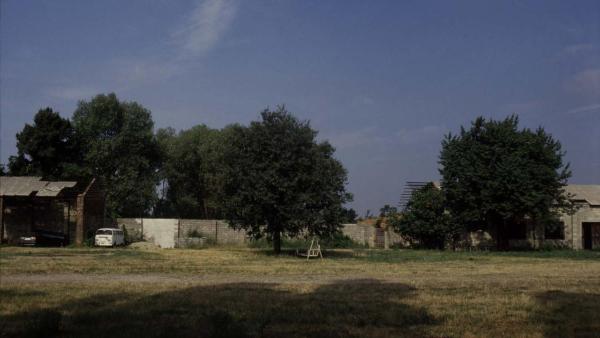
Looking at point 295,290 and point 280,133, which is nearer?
point 295,290

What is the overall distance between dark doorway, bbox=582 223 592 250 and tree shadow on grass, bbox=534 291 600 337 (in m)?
41.5

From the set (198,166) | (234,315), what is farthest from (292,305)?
(198,166)

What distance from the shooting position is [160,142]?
236 ft

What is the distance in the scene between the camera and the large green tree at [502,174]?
44.1m

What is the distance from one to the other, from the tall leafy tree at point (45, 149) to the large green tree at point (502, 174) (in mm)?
38807

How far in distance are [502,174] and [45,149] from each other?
44681mm

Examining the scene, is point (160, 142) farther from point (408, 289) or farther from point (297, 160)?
point (408, 289)

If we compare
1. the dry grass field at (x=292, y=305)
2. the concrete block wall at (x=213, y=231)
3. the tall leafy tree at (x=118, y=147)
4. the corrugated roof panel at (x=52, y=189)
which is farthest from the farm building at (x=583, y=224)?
the tall leafy tree at (x=118, y=147)

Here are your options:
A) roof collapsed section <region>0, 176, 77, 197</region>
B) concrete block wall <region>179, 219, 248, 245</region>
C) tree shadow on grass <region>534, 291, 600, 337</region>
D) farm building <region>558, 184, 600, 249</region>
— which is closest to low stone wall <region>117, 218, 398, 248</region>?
concrete block wall <region>179, 219, 248, 245</region>

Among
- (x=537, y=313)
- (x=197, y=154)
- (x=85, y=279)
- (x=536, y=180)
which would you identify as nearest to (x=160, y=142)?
(x=197, y=154)

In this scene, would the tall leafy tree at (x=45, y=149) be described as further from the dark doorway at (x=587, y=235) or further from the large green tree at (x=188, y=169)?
the dark doorway at (x=587, y=235)

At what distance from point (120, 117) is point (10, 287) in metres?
54.6

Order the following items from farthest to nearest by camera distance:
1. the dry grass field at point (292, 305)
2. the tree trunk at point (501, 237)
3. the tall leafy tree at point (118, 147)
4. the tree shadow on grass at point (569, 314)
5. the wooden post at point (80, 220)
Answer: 1. the tall leafy tree at point (118, 147)
2. the tree trunk at point (501, 237)
3. the wooden post at point (80, 220)
4. the tree shadow on grass at point (569, 314)
5. the dry grass field at point (292, 305)

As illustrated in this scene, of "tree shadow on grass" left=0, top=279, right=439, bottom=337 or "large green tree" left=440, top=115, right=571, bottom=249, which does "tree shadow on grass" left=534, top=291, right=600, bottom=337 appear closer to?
"tree shadow on grass" left=0, top=279, right=439, bottom=337
